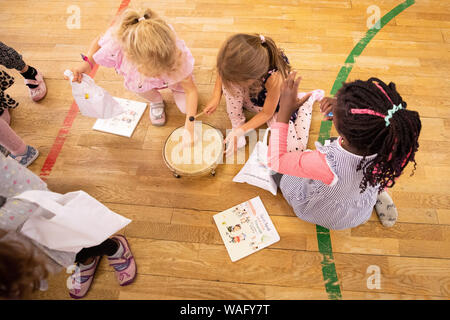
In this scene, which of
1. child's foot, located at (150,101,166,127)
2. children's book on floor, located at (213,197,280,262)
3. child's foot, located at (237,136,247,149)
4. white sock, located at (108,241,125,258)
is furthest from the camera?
child's foot, located at (150,101,166,127)

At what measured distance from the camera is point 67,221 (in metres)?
1.09

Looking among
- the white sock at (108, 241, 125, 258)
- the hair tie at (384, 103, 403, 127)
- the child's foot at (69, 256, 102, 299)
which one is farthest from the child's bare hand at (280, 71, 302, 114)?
the child's foot at (69, 256, 102, 299)

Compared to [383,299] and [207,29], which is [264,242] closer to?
[383,299]

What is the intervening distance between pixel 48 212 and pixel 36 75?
139 cm

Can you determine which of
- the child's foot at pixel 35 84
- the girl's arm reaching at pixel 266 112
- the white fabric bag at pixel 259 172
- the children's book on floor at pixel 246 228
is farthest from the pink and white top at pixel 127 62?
the children's book on floor at pixel 246 228

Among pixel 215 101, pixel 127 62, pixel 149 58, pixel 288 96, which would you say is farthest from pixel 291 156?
pixel 127 62

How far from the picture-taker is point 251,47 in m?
1.28

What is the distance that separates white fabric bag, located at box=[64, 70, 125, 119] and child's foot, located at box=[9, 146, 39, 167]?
457 mm

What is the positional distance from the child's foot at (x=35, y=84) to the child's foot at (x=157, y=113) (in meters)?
0.82

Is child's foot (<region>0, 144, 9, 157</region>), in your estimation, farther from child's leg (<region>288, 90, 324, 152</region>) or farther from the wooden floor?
child's leg (<region>288, 90, 324, 152</region>)

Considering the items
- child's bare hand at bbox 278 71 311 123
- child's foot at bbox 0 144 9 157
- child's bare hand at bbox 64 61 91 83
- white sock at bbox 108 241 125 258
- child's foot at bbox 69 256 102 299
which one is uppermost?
child's bare hand at bbox 278 71 311 123

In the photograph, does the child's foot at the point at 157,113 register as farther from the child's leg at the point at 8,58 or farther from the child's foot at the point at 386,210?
→ the child's foot at the point at 386,210

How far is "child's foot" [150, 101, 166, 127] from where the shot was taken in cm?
192

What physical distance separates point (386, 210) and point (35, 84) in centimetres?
236
